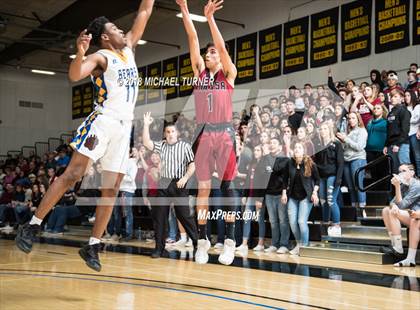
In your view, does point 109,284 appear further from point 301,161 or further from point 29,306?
point 301,161

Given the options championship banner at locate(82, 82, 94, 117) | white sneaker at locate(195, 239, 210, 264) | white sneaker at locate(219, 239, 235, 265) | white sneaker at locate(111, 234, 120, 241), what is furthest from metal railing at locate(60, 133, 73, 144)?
white sneaker at locate(219, 239, 235, 265)

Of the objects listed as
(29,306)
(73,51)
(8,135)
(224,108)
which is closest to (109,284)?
(29,306)

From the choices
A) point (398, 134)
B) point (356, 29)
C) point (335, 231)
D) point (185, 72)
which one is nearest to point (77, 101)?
point (185, 72)

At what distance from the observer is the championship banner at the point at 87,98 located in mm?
23234

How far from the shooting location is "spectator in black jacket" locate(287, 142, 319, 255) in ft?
27.6

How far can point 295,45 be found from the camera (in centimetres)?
1427

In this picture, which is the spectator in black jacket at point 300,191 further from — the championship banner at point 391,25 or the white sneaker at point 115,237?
the championship banner at point 391,25

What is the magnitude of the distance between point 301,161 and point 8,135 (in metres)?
18.6

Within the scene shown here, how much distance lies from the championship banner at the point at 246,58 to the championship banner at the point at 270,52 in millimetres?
Result: 294

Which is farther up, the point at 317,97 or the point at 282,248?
the point at 317,97

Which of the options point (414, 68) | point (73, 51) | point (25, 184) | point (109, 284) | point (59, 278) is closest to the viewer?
point (109, 284)

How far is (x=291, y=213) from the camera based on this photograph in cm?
852

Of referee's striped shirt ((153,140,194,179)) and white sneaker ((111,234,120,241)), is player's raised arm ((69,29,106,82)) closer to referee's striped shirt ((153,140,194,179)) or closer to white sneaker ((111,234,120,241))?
referee's striped shirt ((153,140,194,179))

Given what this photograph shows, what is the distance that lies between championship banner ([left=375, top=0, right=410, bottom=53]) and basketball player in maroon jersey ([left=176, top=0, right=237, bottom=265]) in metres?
7.52
